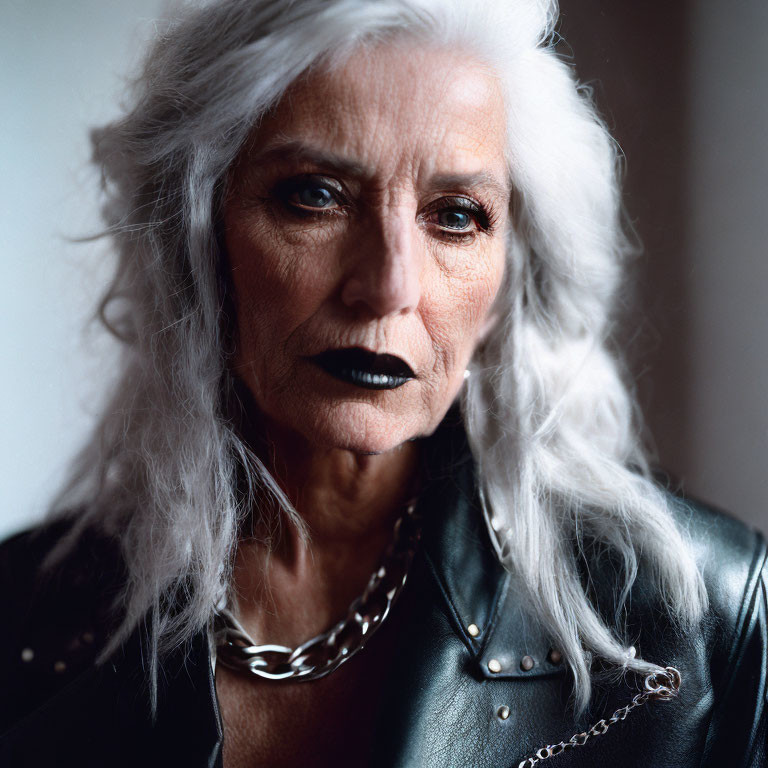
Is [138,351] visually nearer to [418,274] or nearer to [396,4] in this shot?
[418,274]

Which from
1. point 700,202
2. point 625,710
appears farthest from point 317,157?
point 625,710

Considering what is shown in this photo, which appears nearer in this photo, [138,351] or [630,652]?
[630,652]

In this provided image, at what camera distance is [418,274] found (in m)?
0.87

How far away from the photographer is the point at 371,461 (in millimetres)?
1021

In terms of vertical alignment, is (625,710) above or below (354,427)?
below

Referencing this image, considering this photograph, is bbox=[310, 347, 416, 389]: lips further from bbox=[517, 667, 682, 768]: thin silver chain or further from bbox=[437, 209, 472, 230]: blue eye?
bbox=[517, 667, 682, 768]: thin silver chain

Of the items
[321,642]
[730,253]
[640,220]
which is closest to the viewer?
[321,642]

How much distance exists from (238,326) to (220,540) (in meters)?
0.28

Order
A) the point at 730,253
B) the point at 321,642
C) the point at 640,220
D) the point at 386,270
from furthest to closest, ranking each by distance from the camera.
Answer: the point at 640,220, the point at 730,253, the point at 321,642, the point at 386,270

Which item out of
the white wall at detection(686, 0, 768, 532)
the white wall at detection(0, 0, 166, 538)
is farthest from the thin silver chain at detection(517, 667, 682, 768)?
the white wall at detection(0, 0, 166, 538)

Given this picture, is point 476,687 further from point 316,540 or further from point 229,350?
point 229,350

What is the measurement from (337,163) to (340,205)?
0.05m

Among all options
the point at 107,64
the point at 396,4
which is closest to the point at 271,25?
the point at 396,4

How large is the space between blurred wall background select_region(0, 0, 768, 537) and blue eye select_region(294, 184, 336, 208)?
1.49 ft
